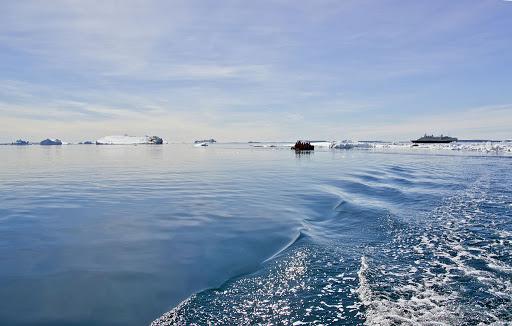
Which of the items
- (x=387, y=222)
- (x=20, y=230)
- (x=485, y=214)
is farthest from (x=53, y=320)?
(x=485, y=214)

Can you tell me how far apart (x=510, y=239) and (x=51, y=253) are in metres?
11.9

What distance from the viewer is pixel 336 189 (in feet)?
62.4

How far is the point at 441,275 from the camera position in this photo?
21.2 ft

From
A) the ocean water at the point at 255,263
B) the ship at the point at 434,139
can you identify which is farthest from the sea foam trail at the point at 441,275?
the ship at the point at 434,139

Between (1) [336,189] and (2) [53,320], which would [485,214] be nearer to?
Result: (1) [336,189]

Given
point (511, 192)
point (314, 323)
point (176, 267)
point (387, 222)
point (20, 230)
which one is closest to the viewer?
point (314, 323)

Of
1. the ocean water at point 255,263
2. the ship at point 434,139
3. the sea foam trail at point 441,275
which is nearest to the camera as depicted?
the sea foam trail at point 441,275

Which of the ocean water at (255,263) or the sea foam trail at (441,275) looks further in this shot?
the ocean water at (255,263)

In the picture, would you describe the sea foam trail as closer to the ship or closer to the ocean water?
the ocean water

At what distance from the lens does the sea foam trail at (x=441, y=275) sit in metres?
4.93

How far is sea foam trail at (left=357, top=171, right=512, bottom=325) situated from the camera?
4930 mm

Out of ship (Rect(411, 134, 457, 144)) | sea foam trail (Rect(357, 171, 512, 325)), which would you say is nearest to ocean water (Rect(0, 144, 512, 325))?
sea foam trail (Rect(357, 171, 512, 325))

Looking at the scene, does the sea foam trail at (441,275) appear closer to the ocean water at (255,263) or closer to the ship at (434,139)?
the ocean water at (255,263)

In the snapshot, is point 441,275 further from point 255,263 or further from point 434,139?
point 434,139
